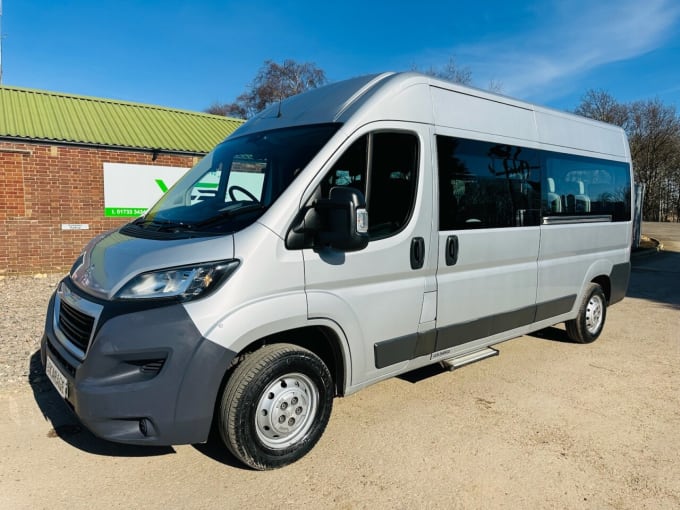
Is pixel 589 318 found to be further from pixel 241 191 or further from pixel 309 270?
pixel 241 191

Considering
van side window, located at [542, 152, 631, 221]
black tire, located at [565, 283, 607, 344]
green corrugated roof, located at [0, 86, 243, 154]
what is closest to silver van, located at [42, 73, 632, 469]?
van side window, located at [542, 152, 631, 221]

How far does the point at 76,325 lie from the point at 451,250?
2652mm

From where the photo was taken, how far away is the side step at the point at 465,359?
4059mm

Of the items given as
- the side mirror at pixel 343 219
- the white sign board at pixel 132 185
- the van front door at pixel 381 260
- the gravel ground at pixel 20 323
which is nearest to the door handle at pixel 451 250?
the van front door at pixel 381 260

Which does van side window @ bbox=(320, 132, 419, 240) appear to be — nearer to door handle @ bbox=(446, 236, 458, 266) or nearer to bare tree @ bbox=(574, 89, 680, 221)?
door handle @ bbox=(446, 236, 458, 266)

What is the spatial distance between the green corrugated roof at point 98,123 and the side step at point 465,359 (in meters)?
9.89

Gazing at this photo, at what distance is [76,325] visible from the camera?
296 centimetres

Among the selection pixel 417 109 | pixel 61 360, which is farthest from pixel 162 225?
pixel 417 109

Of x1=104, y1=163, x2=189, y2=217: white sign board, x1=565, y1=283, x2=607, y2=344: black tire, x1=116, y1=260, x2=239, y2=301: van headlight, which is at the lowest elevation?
x1=565, y1=283, x2=607, y2=344: black tire

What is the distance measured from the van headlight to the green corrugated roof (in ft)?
31.4

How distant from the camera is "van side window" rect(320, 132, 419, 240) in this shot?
10.7ft

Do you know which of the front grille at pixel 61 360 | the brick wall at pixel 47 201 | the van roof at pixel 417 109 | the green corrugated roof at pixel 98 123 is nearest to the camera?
the front grille at pixel 61 360

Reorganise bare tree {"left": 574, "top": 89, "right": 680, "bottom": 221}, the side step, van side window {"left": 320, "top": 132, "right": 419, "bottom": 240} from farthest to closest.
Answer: bare tree {"left": 574, "top": 89, "right": 680, "bottom": 221}, the side step, van side window {"left": 320, "top": 132, "right": 419, "bottom": 240}

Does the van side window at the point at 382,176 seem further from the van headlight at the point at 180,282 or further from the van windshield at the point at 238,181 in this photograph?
the van headlight at the point at 180,282
